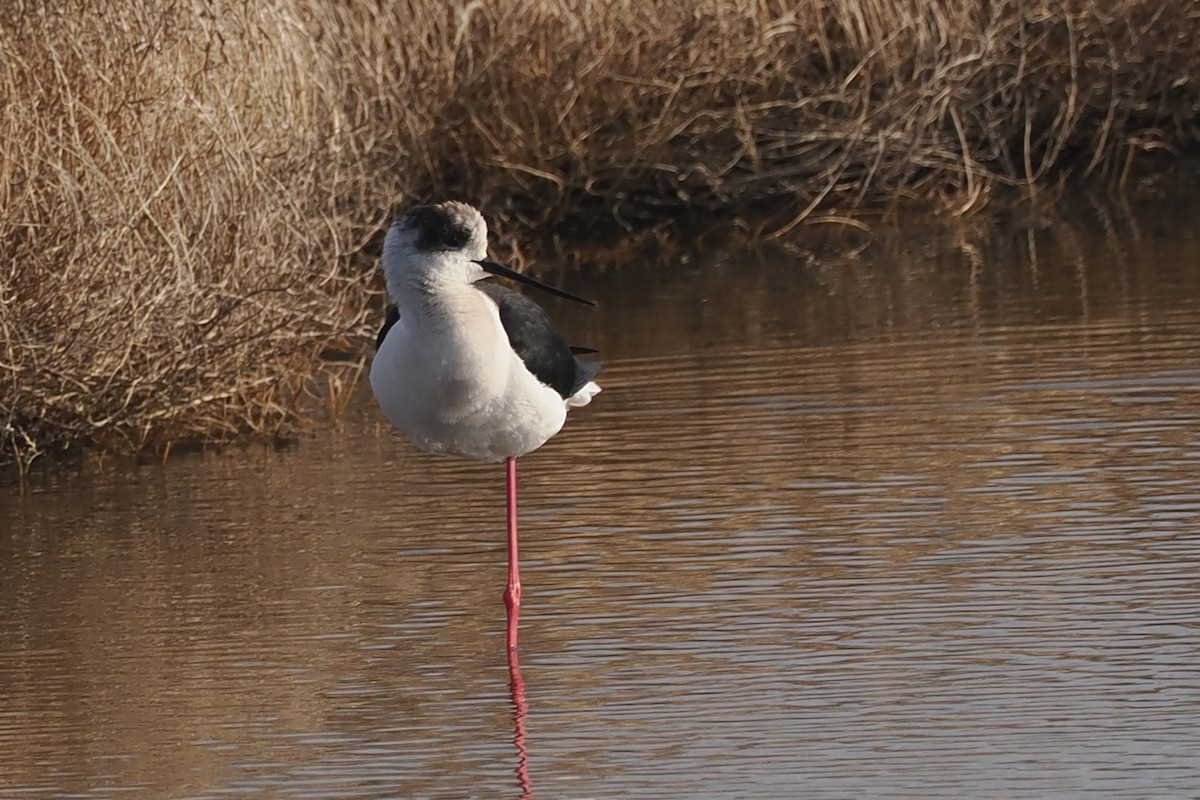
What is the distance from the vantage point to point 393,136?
9211mm

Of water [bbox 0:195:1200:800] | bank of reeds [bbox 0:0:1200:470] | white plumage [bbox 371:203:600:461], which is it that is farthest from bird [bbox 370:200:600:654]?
bank of reeds [bbox 0:0:1200:470]

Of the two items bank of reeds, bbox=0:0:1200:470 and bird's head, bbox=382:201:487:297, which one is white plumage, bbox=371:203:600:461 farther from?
bank of reeds, bbox=0:0:1200:470

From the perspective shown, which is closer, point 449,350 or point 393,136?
point 449,350

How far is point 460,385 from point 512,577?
1.44ft

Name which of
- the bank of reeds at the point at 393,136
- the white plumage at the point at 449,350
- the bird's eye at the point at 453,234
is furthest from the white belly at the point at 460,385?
the bank of reeds at the point at 393,136

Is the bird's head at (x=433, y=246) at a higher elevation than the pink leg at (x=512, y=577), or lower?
higher

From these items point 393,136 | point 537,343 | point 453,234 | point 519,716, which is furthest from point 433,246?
point 393,136

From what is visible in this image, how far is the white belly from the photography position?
457 centimetres

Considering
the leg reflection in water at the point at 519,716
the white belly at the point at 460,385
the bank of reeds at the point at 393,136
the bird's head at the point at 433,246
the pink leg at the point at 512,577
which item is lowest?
the leg reflection in water at the point at 519,716

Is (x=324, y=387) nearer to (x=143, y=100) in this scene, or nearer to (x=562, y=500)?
(x=143, y=100)

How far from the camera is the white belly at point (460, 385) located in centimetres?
457

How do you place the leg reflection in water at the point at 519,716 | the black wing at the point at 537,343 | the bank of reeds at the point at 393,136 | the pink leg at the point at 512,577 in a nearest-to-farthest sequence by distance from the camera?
1. the leg reflection in water at the point at 519,716
2. the pink leg at the point at 512,577
3. the black wing at the point at 537,343
4. the bank of reeds at the point at 393,136

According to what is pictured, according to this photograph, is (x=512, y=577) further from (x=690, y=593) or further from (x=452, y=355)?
(x=452, y=355)

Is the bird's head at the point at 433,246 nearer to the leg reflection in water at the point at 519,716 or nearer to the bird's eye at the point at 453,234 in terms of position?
the bird's eye at the point at 453,234
